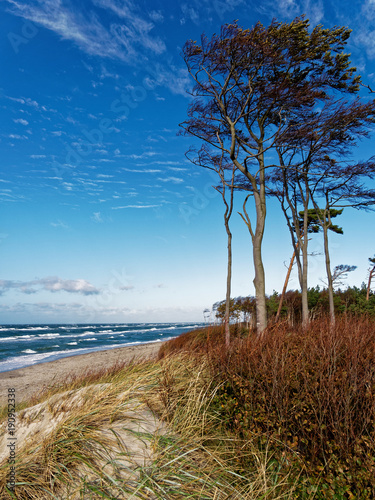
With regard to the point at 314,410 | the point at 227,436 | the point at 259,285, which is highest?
the point at 259,285

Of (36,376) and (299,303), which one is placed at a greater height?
(299,303)

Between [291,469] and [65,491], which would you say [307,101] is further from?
[65,491]

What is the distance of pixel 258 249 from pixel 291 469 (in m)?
8.31

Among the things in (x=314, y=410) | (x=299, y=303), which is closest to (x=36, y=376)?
(x=314, y=410)

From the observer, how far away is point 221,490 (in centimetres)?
275

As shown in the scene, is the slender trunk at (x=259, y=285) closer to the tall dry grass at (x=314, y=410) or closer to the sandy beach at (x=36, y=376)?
the sandy beach at (x=36, y=376)

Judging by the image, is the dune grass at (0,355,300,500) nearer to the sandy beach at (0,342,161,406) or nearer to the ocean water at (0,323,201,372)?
the sandy beach at (0,342,161,406)

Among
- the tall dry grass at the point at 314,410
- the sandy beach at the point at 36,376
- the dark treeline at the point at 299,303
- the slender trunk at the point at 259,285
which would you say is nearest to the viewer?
the tall dry grass at the point at 314,410

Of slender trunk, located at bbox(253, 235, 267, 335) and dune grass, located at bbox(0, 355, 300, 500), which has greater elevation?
slender trunk, located at bbox(253, 235, 267, 335)

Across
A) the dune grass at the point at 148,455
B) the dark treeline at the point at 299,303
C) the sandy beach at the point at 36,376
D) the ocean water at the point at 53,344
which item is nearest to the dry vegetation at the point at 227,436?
the dune grass at the point at 148,455

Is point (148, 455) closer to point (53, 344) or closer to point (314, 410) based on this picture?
point (314, 410)

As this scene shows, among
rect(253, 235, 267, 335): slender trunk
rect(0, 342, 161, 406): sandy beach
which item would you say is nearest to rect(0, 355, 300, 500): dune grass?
rect(0, 342, 161, 406): sandy beach

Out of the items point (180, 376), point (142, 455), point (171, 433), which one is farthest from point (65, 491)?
point (180, 376)

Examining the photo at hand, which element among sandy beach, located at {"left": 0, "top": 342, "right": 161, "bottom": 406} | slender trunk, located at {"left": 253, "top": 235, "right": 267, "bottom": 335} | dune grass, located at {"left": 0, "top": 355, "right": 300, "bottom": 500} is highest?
slender trunk, located at {"left": 253, "top": 235, "right": 267, "bottom": 335}
